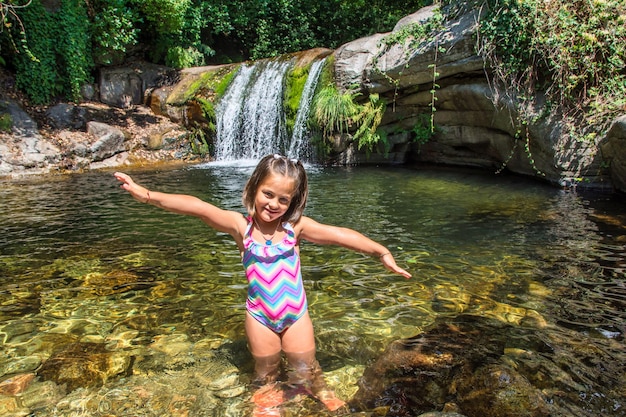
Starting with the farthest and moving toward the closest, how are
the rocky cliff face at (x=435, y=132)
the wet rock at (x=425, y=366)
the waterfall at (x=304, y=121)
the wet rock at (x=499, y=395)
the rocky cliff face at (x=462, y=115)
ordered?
1. the waterfall at (x=304, y=121)
2. the rocky cliff face at (x=435, y=132)
3. the rocky cliff face at (x=462, y=115)
4. the wet rock at (x=425, y=366)
5. the wet rock at (x=499, y=395)

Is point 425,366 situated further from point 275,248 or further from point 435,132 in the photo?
point 435,132

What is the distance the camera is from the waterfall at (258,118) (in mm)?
14031

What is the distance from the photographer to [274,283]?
9.86 feet

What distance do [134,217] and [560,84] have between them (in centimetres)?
782

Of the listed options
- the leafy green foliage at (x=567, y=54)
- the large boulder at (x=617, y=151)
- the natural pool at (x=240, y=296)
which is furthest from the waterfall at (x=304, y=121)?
the large boulder at (x=617, y=151)

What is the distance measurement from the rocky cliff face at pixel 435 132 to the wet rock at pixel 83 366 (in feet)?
25.7

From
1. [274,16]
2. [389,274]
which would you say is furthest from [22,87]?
[389,274]

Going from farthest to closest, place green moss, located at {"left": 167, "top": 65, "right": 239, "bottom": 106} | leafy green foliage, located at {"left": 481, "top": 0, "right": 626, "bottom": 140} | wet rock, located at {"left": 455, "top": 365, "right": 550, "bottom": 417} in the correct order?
1. green moss, located at {"left": 167, "top": 65, "right": 239, "bottom": 106}
2. leafy green foliage, located at {"left": 481, "top": 0, "right": 626, "bottom": 140}
3. wet rock, located at {"left": 455, "top": 365, "right": 550, "bottom": 417}

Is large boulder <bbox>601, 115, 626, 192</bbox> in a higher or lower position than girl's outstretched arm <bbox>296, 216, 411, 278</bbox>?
higher

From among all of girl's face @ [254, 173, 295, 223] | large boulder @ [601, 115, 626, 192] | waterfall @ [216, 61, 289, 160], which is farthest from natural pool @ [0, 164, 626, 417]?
waterfall @ [216, 61, 289, 160]

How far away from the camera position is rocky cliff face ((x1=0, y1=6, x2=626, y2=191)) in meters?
8.89

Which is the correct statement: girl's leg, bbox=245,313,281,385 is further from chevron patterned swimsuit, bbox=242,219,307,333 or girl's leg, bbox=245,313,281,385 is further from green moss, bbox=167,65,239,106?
green moss, bbox=167,65,239,106

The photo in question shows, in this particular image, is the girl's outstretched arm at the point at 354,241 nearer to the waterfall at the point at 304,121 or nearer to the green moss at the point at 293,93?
the waterfall at the point at 304,121

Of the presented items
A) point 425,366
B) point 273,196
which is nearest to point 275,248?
point 273,196
